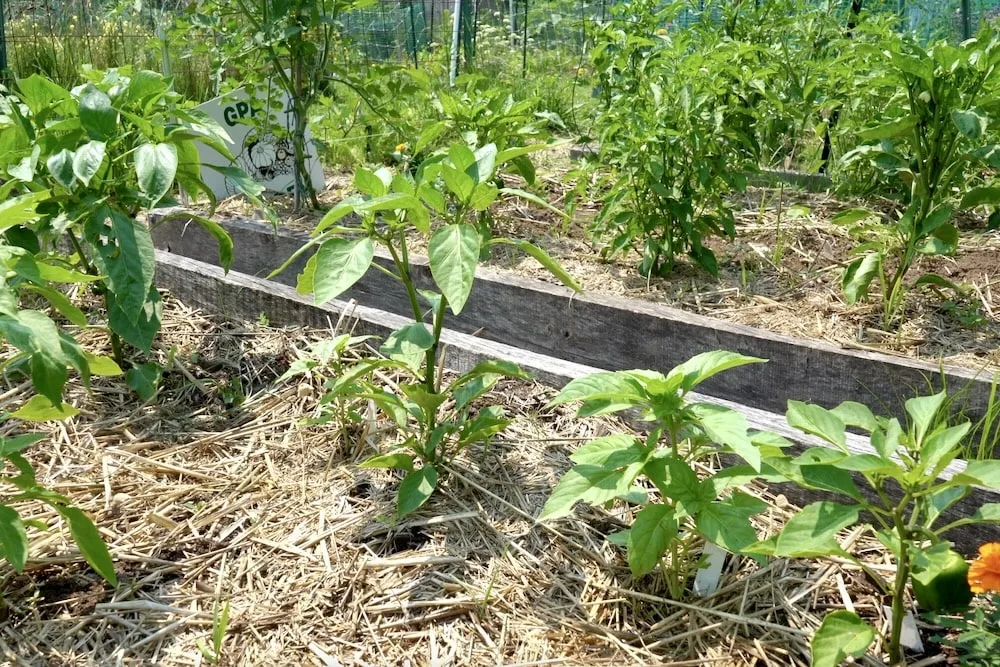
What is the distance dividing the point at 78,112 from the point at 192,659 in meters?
1.21

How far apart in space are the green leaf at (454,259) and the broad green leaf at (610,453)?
334 millimetres

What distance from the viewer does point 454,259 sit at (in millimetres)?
1518

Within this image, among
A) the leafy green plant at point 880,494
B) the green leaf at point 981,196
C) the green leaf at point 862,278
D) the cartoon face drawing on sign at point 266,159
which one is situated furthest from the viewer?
the cartoon face drawing on sign at point 266,159

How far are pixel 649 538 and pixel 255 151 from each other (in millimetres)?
3458

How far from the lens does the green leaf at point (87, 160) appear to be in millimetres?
1743

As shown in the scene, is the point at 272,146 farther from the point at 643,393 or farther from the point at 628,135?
the point at 643,393

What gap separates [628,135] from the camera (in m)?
3.03

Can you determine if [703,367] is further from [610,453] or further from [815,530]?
[815,530]

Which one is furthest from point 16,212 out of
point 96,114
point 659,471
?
point 659,471

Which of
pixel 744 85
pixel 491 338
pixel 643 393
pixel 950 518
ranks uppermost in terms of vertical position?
pixel 744 85

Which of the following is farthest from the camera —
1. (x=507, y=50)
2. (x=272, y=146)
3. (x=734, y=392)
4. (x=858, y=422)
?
(x=507, y=50)

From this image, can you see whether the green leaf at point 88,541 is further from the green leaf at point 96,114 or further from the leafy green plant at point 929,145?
the leafy green plant at point 929,145

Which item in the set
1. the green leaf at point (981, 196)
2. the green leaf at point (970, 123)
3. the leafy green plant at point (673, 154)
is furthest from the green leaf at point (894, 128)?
the leafy green plant at point (673, 154)

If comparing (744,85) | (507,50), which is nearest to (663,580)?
(744,85)
